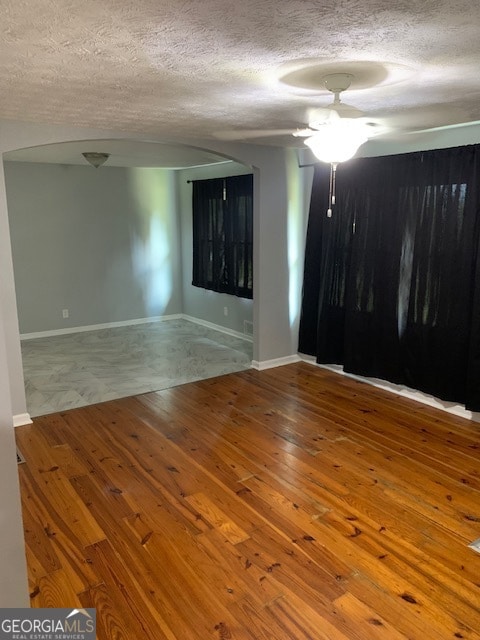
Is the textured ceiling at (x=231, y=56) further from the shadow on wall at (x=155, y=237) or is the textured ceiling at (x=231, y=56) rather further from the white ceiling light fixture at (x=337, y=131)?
the shadow on wall at (x=155, y=237)

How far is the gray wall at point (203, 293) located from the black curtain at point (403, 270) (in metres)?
1.60

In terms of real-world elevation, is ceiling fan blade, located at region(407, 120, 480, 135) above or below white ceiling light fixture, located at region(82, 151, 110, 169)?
above

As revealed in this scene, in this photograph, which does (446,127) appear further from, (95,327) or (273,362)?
(95,327)

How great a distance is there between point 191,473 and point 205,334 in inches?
146

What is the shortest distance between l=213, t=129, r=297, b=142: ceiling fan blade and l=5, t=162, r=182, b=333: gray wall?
3063 mm

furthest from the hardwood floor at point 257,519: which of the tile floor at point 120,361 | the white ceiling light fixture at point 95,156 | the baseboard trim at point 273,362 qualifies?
the white ceiling light fixture at point 95,156

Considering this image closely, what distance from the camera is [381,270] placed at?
4.23 meters

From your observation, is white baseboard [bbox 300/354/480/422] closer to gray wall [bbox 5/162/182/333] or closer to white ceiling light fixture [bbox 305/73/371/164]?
white ceiling light fixture [bbox 305/73/371/164]

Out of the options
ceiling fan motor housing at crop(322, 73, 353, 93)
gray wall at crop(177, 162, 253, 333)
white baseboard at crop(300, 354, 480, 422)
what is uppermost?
ceiling fan motor housing at crop(322, 73, 353, 93)

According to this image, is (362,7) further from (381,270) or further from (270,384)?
(270,384)

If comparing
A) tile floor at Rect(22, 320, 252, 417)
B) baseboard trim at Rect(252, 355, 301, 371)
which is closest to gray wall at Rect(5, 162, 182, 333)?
tile floor at Rect(22, 320, 252, 417)

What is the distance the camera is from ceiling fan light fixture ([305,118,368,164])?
8.09 ft

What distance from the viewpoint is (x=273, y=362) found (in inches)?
204

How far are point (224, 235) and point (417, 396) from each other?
129 inches
